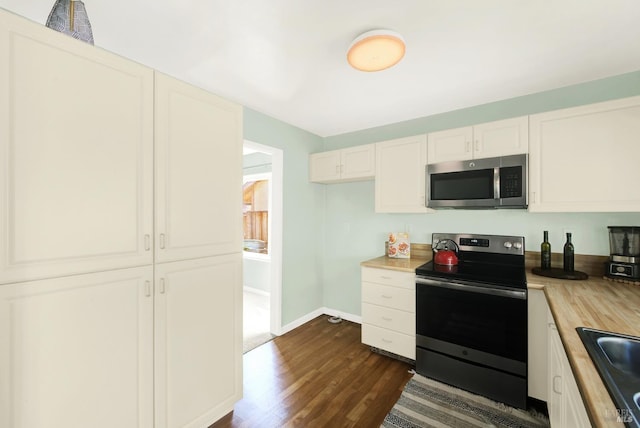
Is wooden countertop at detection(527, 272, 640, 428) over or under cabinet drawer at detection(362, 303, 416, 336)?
over

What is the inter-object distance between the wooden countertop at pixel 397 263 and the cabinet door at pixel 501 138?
3.69ft

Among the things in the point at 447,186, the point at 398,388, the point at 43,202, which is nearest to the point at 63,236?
the point at 43,202

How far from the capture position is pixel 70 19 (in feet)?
3.88

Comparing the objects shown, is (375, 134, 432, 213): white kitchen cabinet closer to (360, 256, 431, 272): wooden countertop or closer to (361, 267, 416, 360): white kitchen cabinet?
(360, 256, 431, 272): wooden countertop

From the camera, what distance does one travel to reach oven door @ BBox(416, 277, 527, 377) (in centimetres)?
188

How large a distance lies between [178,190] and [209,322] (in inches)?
32.6

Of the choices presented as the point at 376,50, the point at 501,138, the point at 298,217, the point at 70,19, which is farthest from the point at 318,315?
the point at 70,19

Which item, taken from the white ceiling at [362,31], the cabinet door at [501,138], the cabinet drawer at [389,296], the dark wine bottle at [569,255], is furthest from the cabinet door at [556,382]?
the white ceiling at [362,31]

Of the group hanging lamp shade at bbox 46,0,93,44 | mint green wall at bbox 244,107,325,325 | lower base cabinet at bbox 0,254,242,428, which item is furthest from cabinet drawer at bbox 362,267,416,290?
hanging lamp shade at bbox 46,0,93,44

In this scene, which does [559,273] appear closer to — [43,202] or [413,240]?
[413,240]

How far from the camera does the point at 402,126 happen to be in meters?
3.10

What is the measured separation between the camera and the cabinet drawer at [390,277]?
2388 millimetres

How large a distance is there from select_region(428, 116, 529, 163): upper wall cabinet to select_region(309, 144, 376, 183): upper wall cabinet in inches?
25.8

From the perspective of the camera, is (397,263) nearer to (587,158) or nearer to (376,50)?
(587,158)
